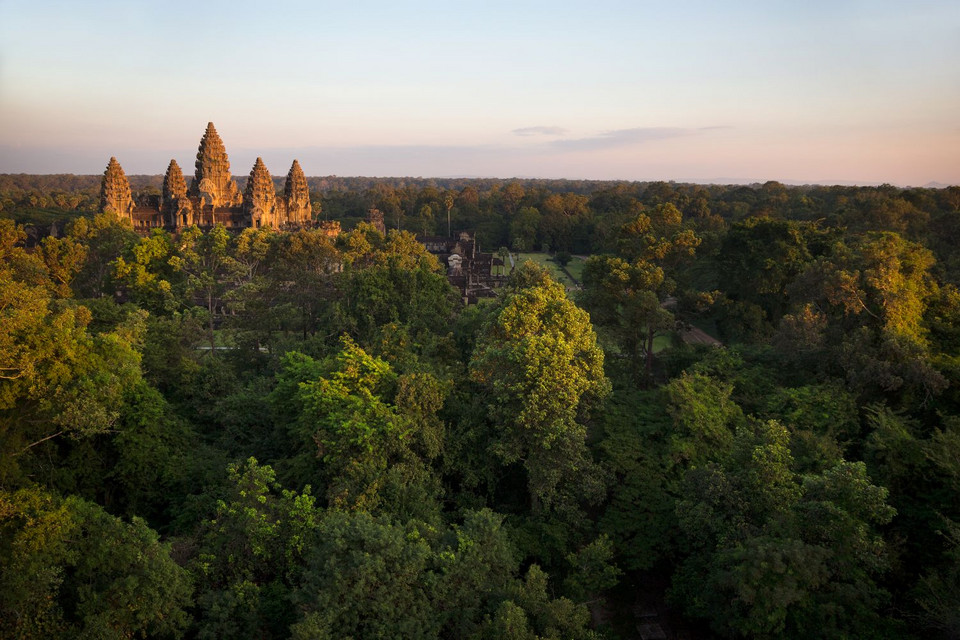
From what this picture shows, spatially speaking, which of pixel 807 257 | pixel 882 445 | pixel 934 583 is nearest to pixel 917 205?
pixel 807 257

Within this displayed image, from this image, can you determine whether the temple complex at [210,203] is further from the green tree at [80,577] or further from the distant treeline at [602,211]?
the green tree at [80,577]

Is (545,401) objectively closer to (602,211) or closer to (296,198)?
(296,198)

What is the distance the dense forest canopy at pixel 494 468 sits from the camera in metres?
9.01

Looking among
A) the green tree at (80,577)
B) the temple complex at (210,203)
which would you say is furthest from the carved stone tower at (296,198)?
the green tree at (80,577)

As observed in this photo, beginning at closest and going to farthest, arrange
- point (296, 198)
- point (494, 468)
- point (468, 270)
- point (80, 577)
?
point (80, 577)
point (494, 468)
point (468, 270)
point (296, 198)

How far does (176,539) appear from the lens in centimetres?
1063

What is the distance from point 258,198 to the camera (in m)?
52.6

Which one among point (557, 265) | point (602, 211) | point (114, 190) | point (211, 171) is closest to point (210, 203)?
point (211, 171)

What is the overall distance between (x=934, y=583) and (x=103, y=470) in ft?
54.2

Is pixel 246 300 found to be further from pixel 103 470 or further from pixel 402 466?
pixel 402 466

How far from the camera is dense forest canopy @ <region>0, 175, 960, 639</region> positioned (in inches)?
355

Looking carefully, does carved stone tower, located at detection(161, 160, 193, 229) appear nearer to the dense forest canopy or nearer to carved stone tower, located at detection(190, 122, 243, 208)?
carved stone tower, located at detection(190, 122, 243, 208)

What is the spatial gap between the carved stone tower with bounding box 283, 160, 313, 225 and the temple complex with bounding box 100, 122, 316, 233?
1.63 feet

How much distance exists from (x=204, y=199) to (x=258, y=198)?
533 cm
